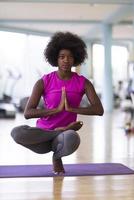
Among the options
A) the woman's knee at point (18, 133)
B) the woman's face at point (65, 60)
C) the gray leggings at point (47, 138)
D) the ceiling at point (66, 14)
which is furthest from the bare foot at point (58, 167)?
the ceiling at point (66, 14)

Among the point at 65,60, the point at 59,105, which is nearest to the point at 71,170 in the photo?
the point at 59,105

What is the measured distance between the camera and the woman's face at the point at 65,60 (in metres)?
3.75

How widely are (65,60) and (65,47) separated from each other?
5.3 inches

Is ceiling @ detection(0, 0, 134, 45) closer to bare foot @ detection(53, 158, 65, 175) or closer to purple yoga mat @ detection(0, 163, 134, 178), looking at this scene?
purple yoga mat @ detection(0, 163, 134, 178)

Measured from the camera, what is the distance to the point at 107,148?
5.80 meters

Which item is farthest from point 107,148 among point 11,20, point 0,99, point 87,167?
point 0,99

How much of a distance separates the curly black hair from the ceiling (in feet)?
21.2

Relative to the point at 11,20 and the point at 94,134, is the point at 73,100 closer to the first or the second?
the point at 94,134

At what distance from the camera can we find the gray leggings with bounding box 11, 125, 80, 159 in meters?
3.54

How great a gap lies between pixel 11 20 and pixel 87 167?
9.58 metres

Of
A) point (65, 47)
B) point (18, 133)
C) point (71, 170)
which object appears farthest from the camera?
point (71, 170)

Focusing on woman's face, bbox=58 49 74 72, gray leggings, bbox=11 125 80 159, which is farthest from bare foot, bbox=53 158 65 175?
woman's face, bbox=58 49 74 72

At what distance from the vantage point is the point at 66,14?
1249cm

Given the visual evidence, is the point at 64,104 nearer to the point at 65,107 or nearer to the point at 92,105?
the point at 65,107
